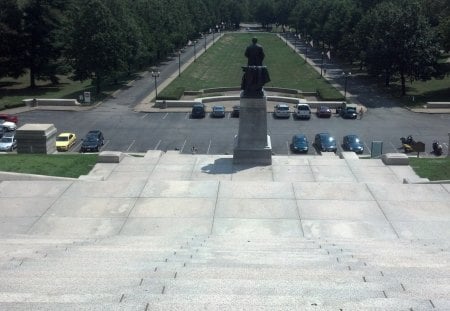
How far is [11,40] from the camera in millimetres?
60562

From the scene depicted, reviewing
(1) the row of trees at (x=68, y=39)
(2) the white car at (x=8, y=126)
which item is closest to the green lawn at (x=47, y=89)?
(1) the row of trees at (x=68, y=39)

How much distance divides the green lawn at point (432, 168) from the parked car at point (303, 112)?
21741 millimetres

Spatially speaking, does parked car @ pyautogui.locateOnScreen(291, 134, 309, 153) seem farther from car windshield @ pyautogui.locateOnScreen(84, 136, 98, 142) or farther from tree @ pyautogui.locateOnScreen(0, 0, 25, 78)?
tree @ pyautogui.locateOnScreen(0, 0, 25, 78)

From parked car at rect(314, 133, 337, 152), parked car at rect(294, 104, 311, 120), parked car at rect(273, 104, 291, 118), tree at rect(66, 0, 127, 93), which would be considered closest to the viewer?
parked car at rect(314, 133, 337, 152)

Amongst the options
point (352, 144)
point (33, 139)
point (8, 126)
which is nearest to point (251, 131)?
point (33, 139)

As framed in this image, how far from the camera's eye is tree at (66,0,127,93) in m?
58.5

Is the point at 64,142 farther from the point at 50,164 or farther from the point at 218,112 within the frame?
the point at 218,112

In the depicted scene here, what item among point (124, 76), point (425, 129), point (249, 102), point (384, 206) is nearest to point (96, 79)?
point (124, 76)

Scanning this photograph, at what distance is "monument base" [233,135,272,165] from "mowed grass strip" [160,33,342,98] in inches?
1247

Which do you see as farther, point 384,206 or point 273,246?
point 384,206

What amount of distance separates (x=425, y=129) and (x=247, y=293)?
4026 cm

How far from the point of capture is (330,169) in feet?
A: 81.7

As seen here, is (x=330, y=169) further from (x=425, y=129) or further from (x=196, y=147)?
(x=425, y=129)

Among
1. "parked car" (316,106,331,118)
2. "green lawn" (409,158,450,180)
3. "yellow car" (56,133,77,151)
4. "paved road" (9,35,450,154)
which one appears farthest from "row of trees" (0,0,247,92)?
"green lawn" (409,158,450,180)
